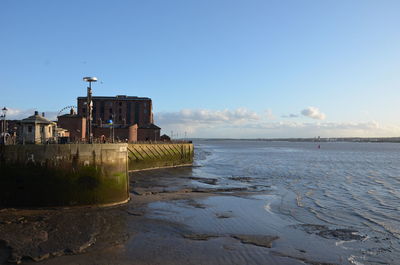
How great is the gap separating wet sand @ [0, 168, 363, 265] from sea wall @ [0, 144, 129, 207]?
89cm

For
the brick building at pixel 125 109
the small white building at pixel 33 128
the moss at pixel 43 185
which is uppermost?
the brick building at pixel 125 109

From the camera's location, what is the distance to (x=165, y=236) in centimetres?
1755

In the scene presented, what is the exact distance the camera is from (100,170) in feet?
74.8

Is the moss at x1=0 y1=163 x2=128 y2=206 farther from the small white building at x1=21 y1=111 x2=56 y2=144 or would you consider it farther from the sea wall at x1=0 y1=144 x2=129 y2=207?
the small white building at x1=21 y1=111 x2=56 y2=144

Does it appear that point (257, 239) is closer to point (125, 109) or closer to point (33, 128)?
point (33, 128)

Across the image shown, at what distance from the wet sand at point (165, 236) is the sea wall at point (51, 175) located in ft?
2.91

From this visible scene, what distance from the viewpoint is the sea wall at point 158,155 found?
48.8 meters

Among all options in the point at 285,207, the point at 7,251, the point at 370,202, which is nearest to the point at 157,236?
the point at 7,251

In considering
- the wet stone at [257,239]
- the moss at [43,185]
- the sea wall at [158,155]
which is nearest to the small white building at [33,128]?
the moss at [43,185]

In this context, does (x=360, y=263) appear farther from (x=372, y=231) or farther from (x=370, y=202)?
(x=370, y=202)

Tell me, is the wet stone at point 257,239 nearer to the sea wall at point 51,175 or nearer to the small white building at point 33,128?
the sea wall at point 51,175

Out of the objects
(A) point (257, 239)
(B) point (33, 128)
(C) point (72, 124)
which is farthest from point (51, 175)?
(C) point (72, 124)

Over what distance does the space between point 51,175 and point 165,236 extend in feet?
28.8

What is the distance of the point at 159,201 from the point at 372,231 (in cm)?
1437
